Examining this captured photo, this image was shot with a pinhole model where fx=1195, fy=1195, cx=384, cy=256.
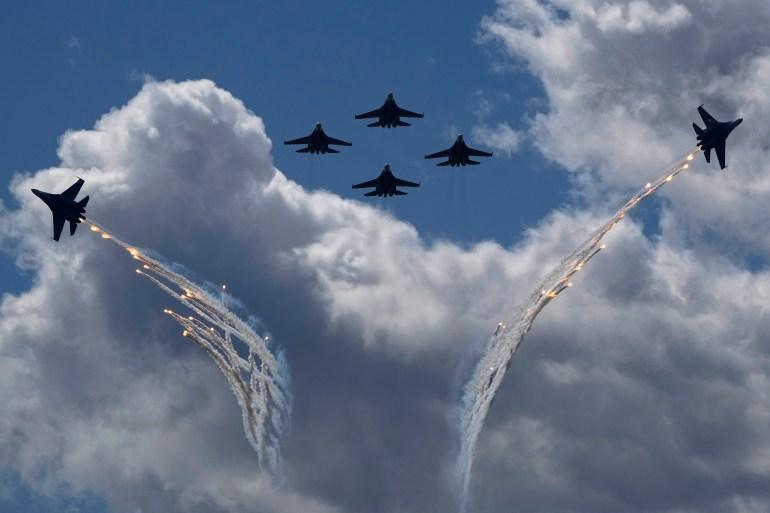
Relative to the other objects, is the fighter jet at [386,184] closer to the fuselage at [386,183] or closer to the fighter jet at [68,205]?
the fuselage at [386,183]

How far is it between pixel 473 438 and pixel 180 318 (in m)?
44.1

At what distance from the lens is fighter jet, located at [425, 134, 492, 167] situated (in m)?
190

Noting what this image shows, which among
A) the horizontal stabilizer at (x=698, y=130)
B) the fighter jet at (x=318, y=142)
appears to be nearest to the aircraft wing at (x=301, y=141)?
the fighter jet at (x=318, y=142)

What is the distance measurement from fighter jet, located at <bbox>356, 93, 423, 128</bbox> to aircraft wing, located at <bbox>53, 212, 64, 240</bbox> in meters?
48.2

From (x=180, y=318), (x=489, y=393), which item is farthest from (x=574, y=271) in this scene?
(x=180, y=318)

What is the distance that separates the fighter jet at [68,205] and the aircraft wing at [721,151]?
89592mm

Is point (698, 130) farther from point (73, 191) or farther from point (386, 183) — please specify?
point (73, 191)

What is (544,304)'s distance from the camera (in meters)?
157

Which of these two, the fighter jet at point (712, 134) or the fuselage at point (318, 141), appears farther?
the fuselage at point (318, 141)

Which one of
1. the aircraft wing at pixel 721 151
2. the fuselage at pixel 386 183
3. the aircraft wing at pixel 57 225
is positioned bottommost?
the aircraft wing at pixel 57 225

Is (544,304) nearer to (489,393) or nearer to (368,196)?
(489,393)

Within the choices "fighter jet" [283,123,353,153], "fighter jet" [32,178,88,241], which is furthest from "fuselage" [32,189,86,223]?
"fighter jet" [283,123,353,153]

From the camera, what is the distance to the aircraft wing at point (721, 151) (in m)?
168

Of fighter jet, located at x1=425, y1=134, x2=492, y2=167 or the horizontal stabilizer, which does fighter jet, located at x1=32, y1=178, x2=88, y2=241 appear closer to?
fighter jet, located at x1=425, y1=134, x2=492, y2=167
